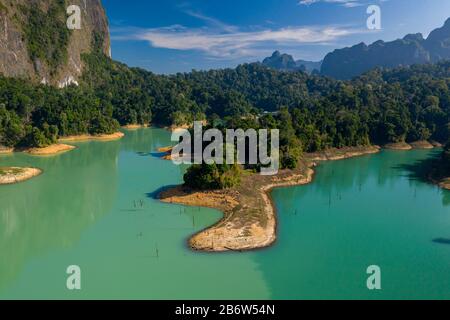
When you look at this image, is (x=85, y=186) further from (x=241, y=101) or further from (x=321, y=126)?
(x=241, y=101)

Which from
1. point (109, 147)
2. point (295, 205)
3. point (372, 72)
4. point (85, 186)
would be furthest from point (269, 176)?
point (372, 72)

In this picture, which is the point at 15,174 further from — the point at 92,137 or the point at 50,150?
the point at 92,137

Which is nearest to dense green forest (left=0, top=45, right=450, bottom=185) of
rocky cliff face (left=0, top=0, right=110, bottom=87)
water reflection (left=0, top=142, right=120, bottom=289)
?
rocky cliff face (left=0, top=0, right=110, bottom=87)

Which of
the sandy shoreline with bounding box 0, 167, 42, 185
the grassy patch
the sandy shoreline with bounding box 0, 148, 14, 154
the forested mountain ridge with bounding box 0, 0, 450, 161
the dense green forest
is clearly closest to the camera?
the sandy shoreline with bounding box 0, 167, 42, 185

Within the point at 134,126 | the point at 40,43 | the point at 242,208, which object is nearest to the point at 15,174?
the point at 242,208

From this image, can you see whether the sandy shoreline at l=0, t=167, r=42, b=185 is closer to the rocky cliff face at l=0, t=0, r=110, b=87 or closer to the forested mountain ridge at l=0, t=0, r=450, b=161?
the forested mountain ridge at l=0, t=0, r=450, b=161

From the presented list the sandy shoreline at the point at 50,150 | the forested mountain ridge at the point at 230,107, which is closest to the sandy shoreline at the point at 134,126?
the forested mountain ridge at the point at 230,107
